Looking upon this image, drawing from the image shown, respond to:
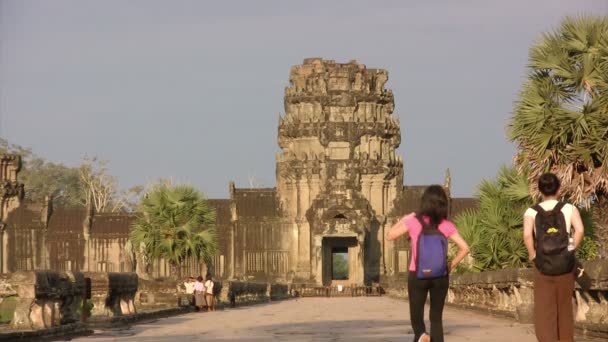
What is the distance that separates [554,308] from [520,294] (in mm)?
11732

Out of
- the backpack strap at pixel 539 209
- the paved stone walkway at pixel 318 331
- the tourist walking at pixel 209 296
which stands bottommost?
the paved stone walkway at pixel 318 331

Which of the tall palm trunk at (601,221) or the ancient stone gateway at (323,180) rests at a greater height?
the ancient stone gateway at (323,180)

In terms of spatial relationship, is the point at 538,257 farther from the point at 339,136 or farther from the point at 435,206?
the point at 339,136

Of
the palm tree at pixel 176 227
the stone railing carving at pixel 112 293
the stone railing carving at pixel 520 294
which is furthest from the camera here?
the palm tree at pixel 176 227

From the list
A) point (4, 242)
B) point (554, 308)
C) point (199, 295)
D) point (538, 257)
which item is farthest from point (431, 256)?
point (4, 242)

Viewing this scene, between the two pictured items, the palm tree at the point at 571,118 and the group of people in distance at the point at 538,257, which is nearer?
the group of people in distance at the point at 538,257

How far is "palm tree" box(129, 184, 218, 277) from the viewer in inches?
2194

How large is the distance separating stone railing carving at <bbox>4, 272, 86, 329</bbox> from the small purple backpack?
361 inches

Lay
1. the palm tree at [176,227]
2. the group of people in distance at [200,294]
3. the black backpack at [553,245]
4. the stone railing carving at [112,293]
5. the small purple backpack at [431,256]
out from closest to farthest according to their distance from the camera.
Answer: the black backpack at [553,245] < the small purple backpack at [431,256] < the stone railing carving at [112,293] < the group of people in distance at [200,294] < the palm tree at [176,227]

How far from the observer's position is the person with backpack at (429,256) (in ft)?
→ 44.0

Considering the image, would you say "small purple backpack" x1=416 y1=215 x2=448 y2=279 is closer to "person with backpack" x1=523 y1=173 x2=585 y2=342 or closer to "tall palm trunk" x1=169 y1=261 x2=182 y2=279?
"person with backpack" x1=523 y1=173 x2=585 y2=342

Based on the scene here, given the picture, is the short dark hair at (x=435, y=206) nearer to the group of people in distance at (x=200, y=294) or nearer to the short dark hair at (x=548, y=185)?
the short dark hair at (x=548, y=185)

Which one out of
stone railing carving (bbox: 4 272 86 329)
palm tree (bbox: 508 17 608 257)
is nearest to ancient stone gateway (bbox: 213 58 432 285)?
palm tree (bbox: 508 17 608 257)

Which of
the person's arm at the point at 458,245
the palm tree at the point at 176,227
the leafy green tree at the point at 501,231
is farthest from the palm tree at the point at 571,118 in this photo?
the palm tree at the point at 176,227
